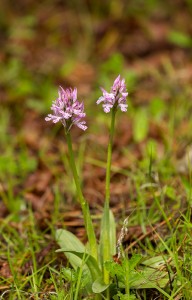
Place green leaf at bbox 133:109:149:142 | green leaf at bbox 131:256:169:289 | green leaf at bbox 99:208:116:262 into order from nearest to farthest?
green leaf at bbox 131:256:169:289 < green leaf at bbox 99:208:116:262 < green leaf at bbox 133:109:149:142

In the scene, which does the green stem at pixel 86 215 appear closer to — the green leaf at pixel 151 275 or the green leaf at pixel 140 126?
the green leaf at pixel 151 275

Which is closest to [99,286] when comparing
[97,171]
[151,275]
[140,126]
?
[151,275]

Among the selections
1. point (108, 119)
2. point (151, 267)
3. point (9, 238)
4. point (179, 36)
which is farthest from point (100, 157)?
point (179, 36)

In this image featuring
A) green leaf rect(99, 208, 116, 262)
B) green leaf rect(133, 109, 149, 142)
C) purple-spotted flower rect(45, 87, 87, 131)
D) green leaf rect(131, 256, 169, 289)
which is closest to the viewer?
purple-spotted flower rect(45, 87, 87, 131)

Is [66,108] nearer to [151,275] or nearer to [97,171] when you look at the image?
[151,275]

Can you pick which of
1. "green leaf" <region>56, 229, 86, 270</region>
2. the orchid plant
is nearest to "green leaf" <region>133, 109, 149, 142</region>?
the orchid plant

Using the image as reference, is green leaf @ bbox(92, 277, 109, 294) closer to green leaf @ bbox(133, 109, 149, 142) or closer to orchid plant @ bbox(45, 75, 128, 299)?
orchid plant @ bbox(45, 75, 128, 299)

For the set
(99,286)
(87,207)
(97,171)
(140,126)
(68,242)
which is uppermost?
(140,126)
